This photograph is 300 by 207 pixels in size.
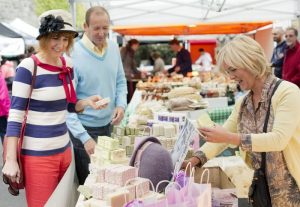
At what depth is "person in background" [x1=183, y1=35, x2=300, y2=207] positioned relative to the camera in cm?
179

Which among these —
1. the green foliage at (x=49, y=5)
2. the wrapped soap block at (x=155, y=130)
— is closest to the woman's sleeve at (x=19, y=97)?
the wrapped soap block at (x=155, y=130)

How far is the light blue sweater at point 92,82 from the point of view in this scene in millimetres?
2598

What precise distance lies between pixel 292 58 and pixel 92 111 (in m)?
5.02

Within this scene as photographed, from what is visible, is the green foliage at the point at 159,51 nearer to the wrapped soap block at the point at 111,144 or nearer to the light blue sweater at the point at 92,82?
the light blue sweater at the point at 92,82

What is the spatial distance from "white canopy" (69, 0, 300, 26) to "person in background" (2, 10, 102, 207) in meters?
5.39

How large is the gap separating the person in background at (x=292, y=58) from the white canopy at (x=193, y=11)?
1049 millimetres

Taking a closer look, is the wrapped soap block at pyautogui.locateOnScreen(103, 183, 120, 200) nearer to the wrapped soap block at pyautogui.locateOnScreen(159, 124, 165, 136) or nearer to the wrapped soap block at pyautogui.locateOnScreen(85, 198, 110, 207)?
the wrapped soap block at pyautogui.locateOnScreen(85, 198, 110, 207)

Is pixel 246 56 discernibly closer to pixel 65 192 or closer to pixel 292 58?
pixel 65 192

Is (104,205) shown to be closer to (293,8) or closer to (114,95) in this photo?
(114,95)

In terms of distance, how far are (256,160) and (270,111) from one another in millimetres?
260

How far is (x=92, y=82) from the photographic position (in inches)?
105

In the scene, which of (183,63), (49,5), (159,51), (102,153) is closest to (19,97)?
(102,153)

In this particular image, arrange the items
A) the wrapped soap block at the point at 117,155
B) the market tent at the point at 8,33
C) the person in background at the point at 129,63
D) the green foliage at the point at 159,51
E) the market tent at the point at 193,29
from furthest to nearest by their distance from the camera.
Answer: the green foliage at the point at 159,51
the market tent at the point at 8,33
the market tent at the point at 193,29
the person in background at the point at 129,63
the wrapped soap block at the point at 117,155

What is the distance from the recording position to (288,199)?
1.92 meters
